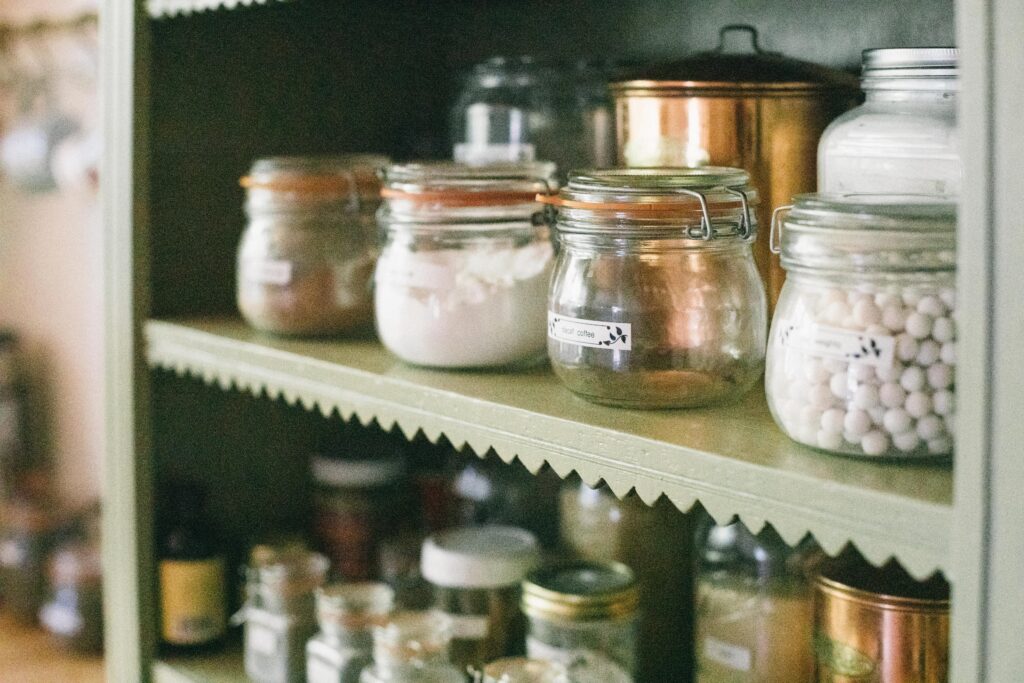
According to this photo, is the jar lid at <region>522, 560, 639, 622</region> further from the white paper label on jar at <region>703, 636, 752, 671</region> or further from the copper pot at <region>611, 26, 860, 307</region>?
the copper pot at <region>611, 26, 860, 307</region>

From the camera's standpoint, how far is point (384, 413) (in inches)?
39.0

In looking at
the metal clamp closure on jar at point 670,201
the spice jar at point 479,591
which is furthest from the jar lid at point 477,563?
the metal clamp closure on jar at point 670,201

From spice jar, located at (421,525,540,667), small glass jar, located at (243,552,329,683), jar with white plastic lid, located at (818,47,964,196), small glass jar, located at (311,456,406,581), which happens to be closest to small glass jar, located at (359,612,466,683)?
spice jar, located at (421,525,540,667)

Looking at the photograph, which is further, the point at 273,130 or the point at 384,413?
the point at 273,130

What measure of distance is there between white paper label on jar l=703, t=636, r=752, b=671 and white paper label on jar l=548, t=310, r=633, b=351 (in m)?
0.31

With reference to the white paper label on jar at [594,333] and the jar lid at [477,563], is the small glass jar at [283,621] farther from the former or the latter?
the white paper label on jar at [594,333]

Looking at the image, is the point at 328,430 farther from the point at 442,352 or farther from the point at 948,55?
the point at 948,55

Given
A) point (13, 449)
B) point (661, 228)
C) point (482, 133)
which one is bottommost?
point (13, 449)

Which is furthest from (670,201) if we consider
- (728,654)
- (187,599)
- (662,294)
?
(187,599)

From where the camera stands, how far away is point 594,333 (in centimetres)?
84

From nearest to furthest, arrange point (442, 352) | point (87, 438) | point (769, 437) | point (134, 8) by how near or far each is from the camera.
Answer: point (769, 437)
point (442, 352)
point (134, 8)
point (87, 438)

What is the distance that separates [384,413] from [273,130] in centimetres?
51

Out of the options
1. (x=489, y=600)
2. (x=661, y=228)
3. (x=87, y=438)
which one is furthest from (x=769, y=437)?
(x=87, y=438)

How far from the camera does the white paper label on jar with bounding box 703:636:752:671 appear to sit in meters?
0.97
